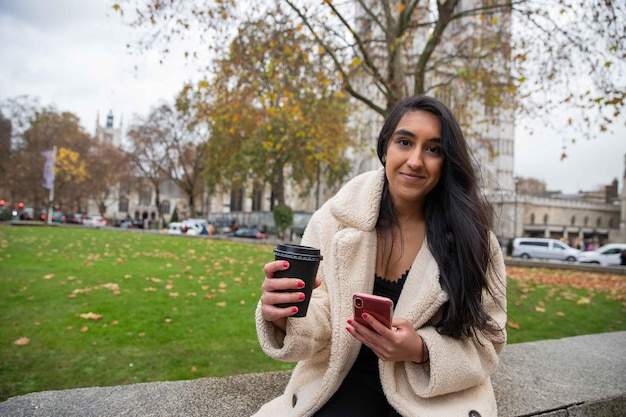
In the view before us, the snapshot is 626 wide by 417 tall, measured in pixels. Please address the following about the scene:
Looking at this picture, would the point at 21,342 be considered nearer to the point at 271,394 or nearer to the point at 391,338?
the point at 271,394

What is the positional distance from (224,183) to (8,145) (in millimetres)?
16245

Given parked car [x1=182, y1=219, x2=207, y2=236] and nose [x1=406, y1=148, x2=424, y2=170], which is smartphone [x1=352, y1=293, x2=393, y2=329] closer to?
nose [x1=406, y1=148, x2=424, y2=170]

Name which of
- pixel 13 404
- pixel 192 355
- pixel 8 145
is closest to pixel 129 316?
pixel 192 355

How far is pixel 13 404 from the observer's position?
1856 mm

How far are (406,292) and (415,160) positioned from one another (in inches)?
21.2

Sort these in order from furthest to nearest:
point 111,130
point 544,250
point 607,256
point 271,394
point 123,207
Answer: point 111,130 < point 123,207 < point 544,250 < point 607,256 < point 271,394

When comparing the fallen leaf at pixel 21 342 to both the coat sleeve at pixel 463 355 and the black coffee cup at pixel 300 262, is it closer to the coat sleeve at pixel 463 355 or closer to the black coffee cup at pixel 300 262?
the black coffee cup at pixel 300 262

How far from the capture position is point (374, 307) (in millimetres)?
1285

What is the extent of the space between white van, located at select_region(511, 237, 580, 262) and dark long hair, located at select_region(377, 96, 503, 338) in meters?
29.3

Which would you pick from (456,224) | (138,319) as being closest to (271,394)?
(456,224)

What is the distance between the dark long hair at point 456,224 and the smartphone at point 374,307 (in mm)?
363

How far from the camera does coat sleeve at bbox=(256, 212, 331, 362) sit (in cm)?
154

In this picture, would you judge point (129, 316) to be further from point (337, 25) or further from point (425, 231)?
point (337, 25)

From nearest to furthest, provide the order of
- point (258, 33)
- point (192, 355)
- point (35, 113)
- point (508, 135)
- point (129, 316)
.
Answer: point (192, 355) < point (129, 316) < point (258, 33) < point (35, 113) < point (508, 135)
